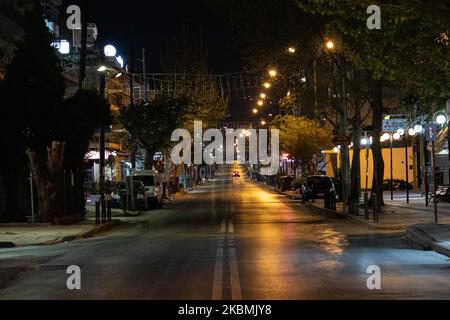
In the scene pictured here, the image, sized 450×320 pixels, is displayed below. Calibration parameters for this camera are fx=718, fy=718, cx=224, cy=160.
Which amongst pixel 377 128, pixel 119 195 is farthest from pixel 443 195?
pixel 119 195

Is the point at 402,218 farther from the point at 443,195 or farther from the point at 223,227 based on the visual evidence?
the point at 443,195

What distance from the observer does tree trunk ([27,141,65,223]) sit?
28.0 meters

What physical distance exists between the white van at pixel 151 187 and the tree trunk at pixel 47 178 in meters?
14.5

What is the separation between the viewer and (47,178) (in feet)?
92.5

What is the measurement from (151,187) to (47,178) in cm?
→ 1558

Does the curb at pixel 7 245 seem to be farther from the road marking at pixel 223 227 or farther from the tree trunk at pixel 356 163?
the tree trunk at pixel 356 163

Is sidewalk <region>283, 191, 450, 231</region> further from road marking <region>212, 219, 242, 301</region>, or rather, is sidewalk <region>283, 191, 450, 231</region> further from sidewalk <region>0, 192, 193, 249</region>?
sidewalk <region>0, 192, 193, 249</region>

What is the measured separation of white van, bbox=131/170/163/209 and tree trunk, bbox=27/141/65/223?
14508 mm

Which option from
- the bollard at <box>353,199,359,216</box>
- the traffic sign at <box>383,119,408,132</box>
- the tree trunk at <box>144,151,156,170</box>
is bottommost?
the bollard at <box>353,199,359,216</box>

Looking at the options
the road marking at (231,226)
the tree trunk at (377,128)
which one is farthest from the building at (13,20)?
the tree trunk at (377,128)

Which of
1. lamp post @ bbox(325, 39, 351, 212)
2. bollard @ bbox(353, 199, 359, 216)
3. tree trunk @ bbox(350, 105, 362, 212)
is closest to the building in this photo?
lamp post @ bbox(325, 39, 351, 212)

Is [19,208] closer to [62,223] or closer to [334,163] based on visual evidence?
[62,223]
